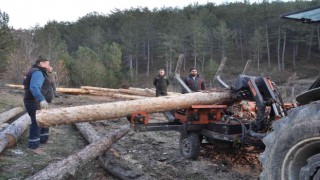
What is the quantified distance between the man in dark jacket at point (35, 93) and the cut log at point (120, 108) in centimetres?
154

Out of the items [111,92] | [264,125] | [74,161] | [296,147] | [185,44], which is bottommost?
[111,92]

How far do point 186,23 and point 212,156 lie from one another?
56.5m

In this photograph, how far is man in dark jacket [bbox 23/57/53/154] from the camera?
298 inches

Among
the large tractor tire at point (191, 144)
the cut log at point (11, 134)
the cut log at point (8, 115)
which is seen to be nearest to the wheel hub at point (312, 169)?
the large tractor tire at point (191, 144)

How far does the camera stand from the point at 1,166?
6418mm

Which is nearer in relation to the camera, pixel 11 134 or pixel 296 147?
pixel 296 147

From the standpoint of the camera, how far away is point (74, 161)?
6.33m

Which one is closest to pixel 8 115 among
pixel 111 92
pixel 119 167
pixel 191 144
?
pixel 119 167

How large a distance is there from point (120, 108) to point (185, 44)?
5605 cm

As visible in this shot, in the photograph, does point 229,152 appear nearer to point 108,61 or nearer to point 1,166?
point 1,166

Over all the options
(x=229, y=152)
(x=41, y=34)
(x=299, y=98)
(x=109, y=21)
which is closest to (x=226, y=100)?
(x=229, y=152)

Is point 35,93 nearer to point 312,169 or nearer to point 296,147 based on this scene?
point 296,147

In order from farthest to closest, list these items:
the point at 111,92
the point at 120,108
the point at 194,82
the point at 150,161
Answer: the point at 111,92 < the point at 194,82 < the point at 150,161 < the point at 120,108

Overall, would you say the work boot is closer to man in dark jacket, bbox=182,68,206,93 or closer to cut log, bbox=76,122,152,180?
cut log, bbox=76,122,152,180
